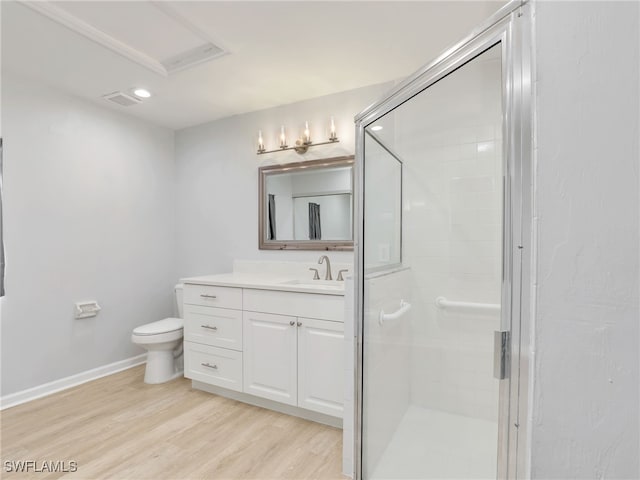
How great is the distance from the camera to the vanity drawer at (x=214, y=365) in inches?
91.5

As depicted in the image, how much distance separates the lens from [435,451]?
1.61 m

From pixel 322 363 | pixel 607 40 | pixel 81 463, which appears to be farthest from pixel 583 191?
pixel 81 463

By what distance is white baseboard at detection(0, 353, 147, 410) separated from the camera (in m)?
2.31

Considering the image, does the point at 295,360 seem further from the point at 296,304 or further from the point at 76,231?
the point at 76,231

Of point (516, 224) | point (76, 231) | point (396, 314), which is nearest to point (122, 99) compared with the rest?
point (76, 231)

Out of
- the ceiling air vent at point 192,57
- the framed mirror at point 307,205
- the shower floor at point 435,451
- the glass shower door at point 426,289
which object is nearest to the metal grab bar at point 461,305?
the glass shower door at point 426,289

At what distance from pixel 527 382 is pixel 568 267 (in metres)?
0.23

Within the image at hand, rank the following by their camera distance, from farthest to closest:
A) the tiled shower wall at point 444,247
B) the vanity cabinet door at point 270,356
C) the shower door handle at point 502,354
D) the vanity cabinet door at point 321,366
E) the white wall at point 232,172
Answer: the white wall at point 232,172, the vanity cabinet door at point 270,356, the vanity cabinet door at point 321,366, the tiled shower wall at point 444,247, the shower door handle at point 502,354

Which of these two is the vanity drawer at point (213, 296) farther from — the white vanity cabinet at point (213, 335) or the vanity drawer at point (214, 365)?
the vanity drawer at point (214, 365)

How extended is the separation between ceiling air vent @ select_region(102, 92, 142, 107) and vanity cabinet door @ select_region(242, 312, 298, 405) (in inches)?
73.8

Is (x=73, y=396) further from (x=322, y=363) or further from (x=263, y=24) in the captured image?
(x=263, y=24)

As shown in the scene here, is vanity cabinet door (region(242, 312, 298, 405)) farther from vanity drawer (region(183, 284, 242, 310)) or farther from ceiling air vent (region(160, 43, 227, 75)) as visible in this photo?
ceiling air vent (region(160, 43, 227, 75))

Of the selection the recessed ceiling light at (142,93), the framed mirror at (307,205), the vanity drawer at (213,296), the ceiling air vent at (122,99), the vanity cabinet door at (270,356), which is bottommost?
the vanity cabinet door at (270,356)

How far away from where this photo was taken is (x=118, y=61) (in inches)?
84.0
